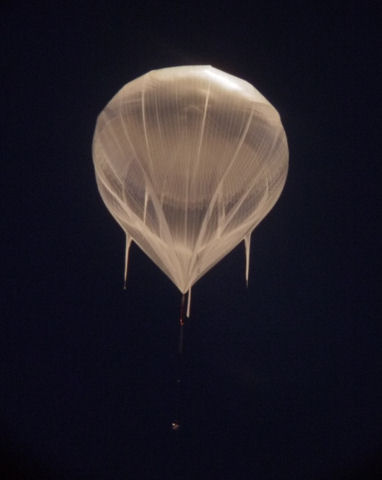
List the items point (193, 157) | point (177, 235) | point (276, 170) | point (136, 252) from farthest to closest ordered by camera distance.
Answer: point (136, 252), point (276, 170), point (177, 235), point (193, 157)

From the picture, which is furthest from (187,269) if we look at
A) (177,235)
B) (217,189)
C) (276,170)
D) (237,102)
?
(237,102)

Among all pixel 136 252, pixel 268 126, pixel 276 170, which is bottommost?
pixel 136 252

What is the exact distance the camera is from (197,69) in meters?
3.49

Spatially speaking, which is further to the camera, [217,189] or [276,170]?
[276,170]

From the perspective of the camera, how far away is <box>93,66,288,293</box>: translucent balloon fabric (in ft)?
10.5

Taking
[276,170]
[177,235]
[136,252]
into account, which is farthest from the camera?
[136,252]

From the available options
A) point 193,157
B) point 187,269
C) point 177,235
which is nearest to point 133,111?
point 193,157

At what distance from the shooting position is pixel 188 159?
318cm

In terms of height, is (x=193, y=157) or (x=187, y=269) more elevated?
(x=193, y=157)

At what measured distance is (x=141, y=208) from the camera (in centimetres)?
340

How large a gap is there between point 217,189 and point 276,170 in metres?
0.55

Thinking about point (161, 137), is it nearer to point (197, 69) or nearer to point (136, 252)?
point (197, 69)

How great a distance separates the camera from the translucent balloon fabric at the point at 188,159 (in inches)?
127

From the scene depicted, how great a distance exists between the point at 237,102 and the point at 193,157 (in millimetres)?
475
